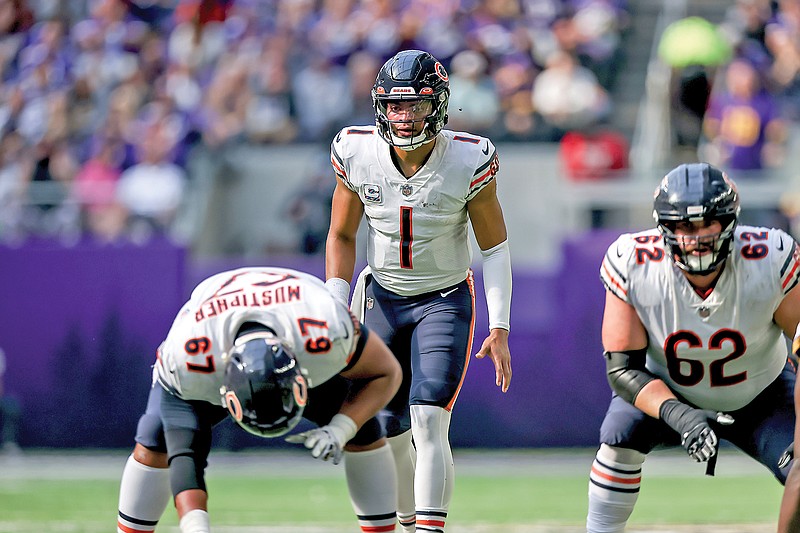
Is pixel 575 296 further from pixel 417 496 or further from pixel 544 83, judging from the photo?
pixel 417 496

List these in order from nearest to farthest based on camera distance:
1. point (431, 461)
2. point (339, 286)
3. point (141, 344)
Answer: point (431, 461), point (339, 286), point (141, 344)

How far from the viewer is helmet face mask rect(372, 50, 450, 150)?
6566mm

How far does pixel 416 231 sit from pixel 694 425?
188 cm

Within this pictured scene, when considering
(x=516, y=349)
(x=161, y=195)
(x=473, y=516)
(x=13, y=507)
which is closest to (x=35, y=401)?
(x=161, y=195)

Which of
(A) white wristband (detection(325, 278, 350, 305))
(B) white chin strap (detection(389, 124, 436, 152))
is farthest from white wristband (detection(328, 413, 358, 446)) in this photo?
(B) white chin strap (detection(389, 124, 436, 152))

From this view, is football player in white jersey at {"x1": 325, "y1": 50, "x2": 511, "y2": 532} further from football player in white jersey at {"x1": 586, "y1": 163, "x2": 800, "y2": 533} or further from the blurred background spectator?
the blurred background spectator

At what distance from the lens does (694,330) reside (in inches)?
229

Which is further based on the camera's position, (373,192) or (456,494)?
(456,494)

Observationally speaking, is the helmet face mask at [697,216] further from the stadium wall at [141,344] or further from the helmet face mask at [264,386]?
the stadium wall at [141,344]

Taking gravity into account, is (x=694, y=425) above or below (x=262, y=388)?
below

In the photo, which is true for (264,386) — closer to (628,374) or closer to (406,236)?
(628,374)

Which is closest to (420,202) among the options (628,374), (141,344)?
(628,374)

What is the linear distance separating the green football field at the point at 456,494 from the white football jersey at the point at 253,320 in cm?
280

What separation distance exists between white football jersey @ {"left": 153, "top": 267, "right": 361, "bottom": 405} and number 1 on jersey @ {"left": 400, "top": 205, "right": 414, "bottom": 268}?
4.27 ft
